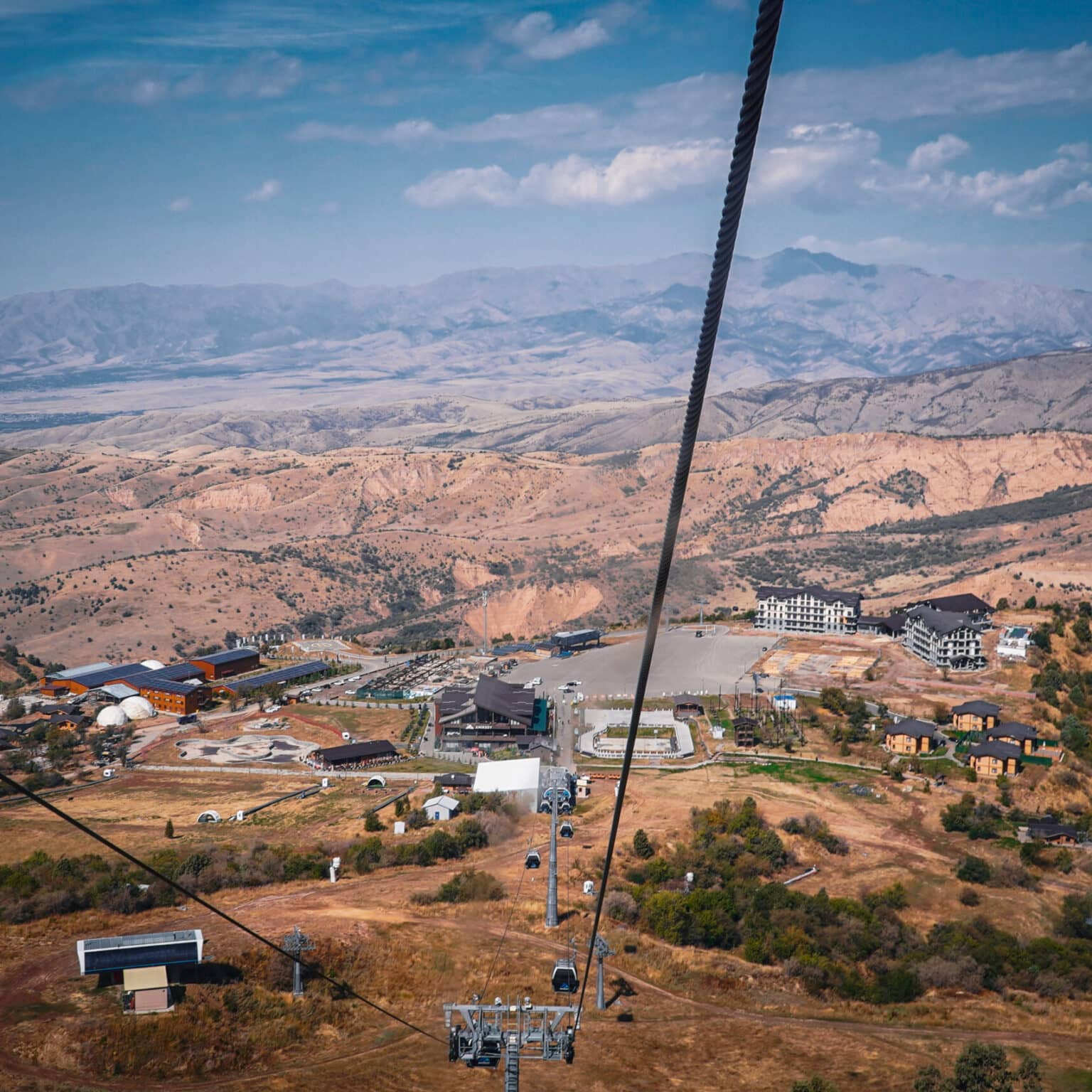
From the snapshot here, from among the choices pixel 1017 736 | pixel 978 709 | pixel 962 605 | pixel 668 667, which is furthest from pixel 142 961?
pixel 962 605

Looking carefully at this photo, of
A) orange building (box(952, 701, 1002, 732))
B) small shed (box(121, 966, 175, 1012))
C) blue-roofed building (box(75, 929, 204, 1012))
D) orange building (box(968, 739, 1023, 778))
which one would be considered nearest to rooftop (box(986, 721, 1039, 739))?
orange building (box(968, 739, 1023, 778))

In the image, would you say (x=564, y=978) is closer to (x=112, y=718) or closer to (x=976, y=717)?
(x=976, y=717)

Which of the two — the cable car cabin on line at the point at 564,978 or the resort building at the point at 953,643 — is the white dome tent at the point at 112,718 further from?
the resort building at the point at 953,643

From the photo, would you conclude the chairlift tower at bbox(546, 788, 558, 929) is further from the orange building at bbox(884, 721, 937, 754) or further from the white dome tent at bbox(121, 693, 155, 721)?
the white dome tent at bbox(121, 693, 155, 721)

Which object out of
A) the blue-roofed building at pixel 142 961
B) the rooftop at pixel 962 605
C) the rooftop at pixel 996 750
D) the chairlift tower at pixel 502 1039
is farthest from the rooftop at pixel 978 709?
the chairlift tower at pixel 502 1039

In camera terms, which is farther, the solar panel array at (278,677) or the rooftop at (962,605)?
the rooftop at (962,605)

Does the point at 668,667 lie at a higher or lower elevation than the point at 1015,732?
lower
